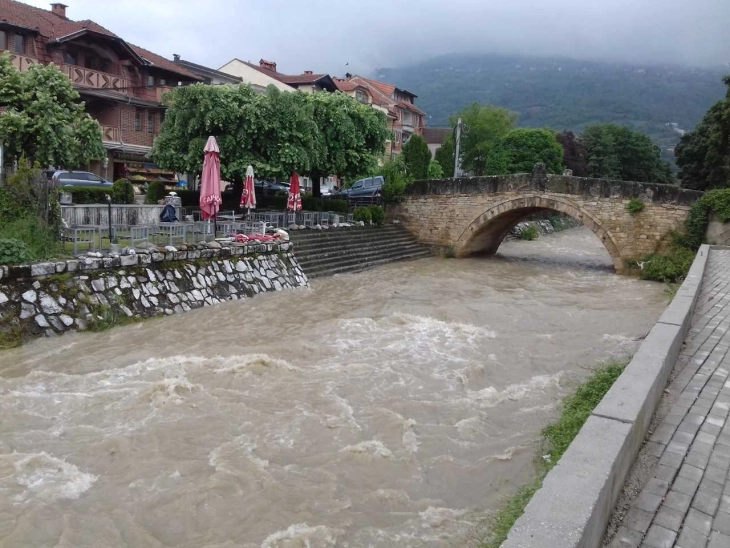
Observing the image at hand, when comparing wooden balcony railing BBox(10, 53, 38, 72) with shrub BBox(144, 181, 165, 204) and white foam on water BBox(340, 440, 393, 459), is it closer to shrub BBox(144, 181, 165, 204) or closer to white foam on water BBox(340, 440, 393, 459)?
shrub BBox(144, 181, 165, 204)

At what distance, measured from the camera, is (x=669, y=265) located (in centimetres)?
1762

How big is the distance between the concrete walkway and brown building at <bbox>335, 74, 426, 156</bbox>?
112 ft

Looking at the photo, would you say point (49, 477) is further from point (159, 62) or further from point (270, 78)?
point (270, 78)

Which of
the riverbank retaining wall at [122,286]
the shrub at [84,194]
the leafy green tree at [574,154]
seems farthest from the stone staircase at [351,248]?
the leafy green tree at [574,154]

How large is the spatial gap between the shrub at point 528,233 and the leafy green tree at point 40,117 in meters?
20.4

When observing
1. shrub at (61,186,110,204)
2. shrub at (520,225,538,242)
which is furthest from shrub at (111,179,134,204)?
shrub at (520,225,538,242)

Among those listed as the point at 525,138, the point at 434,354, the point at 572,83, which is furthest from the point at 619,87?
the point at 434,354

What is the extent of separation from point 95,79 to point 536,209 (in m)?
17.6

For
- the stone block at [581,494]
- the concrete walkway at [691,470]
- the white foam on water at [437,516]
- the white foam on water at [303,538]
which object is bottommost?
the white foam on water at [303,538]

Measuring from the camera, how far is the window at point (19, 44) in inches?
829

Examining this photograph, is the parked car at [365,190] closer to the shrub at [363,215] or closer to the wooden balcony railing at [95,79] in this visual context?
the shrub at [363,215]

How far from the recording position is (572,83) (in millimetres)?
192125

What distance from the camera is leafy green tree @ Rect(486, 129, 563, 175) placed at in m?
36.0

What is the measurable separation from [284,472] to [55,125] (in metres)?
13.1
